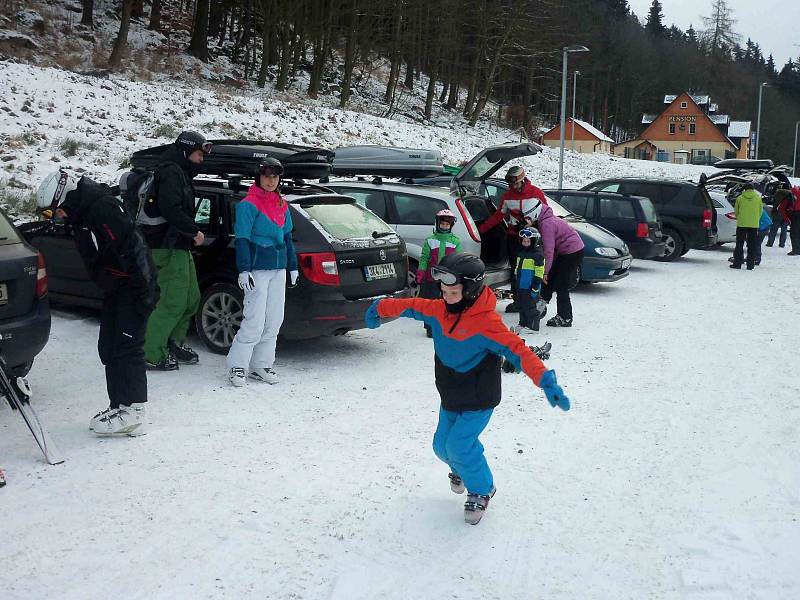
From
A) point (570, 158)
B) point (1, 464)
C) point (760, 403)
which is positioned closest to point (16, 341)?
point (1, 464)

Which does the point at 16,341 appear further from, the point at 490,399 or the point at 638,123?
the point at 638,123

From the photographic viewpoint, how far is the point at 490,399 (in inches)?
171

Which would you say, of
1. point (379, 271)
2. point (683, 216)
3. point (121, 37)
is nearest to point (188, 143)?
point (379, 271)

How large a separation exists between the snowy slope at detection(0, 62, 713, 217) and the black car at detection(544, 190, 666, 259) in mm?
9224

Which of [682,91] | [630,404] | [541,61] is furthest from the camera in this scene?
[682,91]

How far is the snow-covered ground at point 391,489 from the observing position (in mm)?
3781

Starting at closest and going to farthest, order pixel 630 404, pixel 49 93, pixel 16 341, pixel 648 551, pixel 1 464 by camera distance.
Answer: pixel 648 551, pixel 1 464, pixel 16 341, pixel 630 404, pixel 49 93

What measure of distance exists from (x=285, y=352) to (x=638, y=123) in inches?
3730

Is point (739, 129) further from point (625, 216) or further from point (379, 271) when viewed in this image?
point (379, 271)

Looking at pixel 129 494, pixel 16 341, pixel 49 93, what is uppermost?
pixel 49 93

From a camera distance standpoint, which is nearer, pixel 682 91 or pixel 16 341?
pixel 16 341

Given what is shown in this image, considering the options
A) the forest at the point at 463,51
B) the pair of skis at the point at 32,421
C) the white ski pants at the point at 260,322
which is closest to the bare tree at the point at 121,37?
the forest at the point at 463,51

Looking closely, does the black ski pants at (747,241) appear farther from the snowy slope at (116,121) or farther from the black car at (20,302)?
the black car at (20,302)

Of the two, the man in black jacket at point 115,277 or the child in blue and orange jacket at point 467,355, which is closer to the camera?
the child in blue and orange jacket at point 467,355
